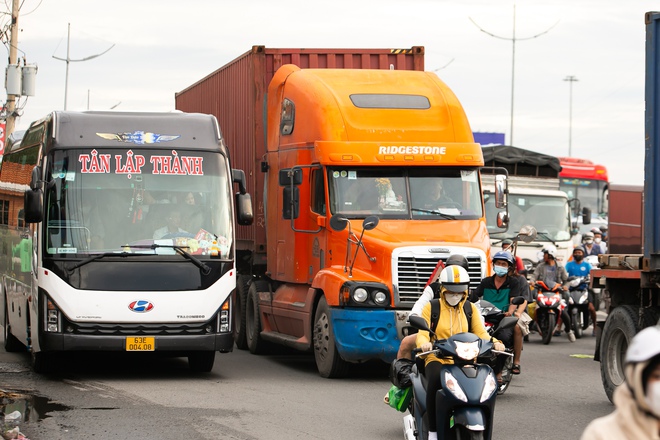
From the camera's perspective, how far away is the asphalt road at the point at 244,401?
10.6 m

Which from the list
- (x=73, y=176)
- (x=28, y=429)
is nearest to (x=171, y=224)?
(x=73, y=176)

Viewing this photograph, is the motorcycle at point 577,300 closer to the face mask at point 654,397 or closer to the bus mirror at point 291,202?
the bus mirror at point 291,202

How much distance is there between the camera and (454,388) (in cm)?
827

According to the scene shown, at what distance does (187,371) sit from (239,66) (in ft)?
16.9

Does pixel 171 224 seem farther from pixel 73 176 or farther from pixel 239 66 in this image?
pixel 239 66

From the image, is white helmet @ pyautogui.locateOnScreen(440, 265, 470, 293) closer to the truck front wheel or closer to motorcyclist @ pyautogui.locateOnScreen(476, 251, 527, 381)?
the truck front wheel

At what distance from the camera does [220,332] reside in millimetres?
14266

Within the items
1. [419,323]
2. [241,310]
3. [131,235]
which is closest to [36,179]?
[131,235]

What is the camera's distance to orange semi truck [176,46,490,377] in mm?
14344

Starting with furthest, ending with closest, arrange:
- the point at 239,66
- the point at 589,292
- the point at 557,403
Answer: the point at 589,292, the point at 239,66, the point at 557,403

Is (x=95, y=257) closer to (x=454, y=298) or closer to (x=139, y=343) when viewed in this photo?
(x=139, y=343)

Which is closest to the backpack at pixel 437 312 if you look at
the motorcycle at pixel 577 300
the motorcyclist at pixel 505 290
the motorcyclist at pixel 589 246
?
the motorcyclist at pixel 505 290

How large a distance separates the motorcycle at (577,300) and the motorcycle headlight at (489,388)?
13.7 m

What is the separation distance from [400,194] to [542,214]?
10565 millimetres
